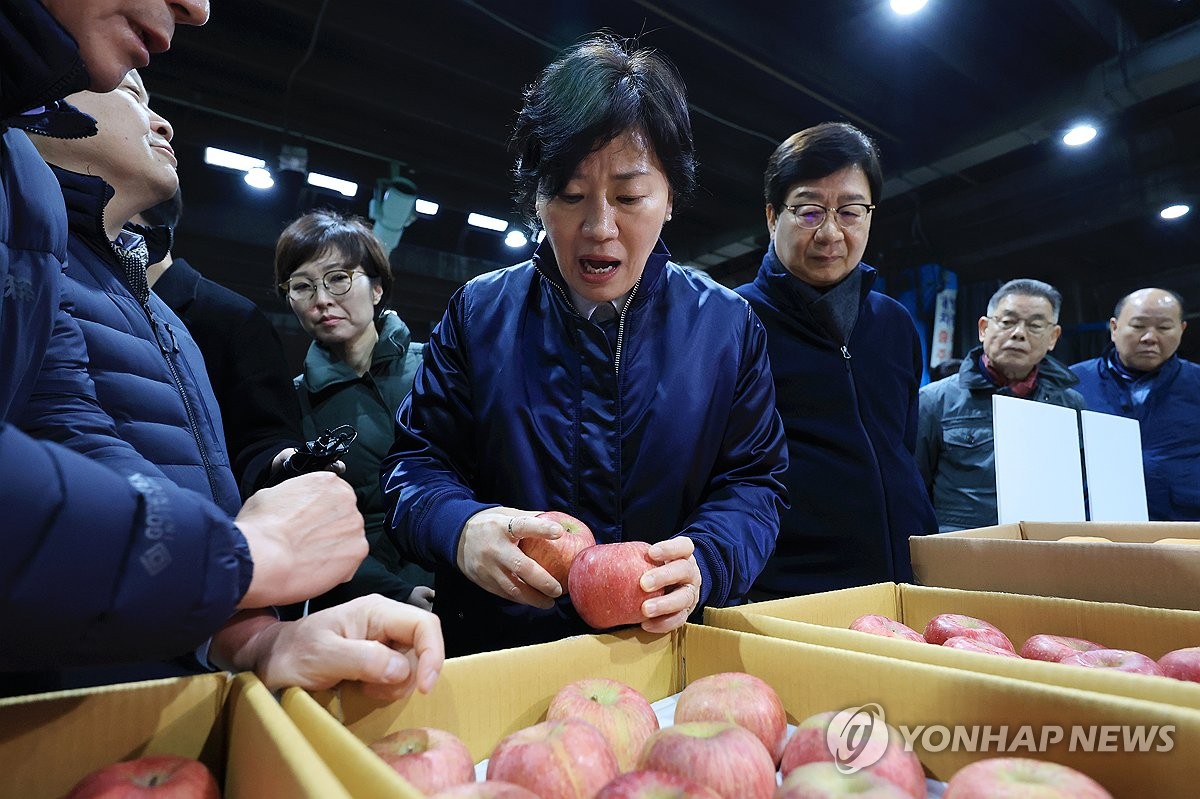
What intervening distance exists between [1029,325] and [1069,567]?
2.40 meters

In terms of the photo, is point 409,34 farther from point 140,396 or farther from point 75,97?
point 140,396

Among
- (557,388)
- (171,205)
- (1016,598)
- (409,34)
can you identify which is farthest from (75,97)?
(409,34)

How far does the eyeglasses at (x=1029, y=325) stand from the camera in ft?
10.8

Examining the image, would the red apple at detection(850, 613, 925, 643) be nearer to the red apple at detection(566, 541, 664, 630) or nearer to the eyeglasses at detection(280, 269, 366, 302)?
the red apple at detection(566, 541, 664, 630)

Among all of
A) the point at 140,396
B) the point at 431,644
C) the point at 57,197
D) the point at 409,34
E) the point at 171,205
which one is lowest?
the point at 431,644

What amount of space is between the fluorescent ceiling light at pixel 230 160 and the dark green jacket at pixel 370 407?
4409 millimetres

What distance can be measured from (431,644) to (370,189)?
754cm

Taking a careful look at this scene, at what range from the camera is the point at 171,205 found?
2020 mm

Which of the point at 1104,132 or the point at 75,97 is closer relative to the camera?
the point at 75,97

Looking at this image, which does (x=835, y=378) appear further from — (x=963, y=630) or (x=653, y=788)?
(x=653, y=788)

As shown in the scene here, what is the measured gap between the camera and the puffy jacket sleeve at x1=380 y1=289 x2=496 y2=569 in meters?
1.15

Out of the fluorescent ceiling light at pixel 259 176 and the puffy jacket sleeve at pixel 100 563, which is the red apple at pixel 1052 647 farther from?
the fluorescent ceiling light at pixel 259 176

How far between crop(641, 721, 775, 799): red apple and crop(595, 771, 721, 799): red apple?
0.14ft

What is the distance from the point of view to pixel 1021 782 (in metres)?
0.57
